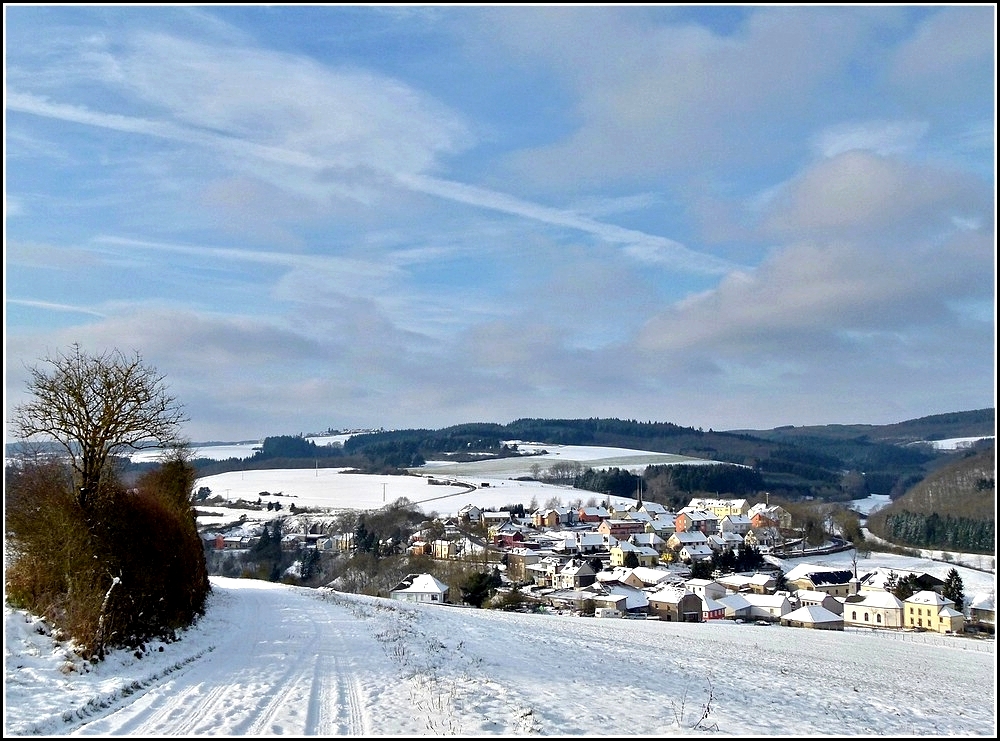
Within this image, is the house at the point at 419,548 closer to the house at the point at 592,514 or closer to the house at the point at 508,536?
the house at the point at 508,536

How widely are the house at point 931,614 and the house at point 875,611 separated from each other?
0.46 m

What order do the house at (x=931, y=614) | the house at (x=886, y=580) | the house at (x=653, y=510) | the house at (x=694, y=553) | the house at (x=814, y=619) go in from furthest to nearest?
the house at (x=653, y=510) → the house at (x=694, y=553) → the house at (x=886, y=580) → the house at (x=931, y=614) → the house at (x=814, y=619)

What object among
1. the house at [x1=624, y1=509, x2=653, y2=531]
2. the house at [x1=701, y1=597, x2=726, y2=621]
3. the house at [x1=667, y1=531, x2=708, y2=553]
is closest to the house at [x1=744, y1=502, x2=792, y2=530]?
the house at [x1=667, y1=531, x2=708, y2=553]

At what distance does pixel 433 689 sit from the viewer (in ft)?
29.8

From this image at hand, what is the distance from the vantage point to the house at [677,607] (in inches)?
1620

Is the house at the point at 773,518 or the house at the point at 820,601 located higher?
the house at the point at 773,518

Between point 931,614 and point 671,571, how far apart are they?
2199cm

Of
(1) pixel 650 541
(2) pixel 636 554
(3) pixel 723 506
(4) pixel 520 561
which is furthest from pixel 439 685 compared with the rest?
(3) pixel 723 506

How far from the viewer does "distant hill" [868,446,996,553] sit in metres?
47.0

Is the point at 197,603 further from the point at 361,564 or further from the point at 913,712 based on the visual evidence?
the point at 361,564

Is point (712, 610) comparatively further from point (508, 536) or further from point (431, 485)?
point (431, 485)

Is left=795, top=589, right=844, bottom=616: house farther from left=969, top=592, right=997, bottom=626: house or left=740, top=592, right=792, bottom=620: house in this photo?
left=969, top=592, right=997, bottom=626: house

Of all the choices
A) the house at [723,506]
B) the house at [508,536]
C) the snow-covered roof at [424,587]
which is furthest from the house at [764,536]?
the snow-covered roof at [424,587]

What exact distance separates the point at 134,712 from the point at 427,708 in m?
3.30
